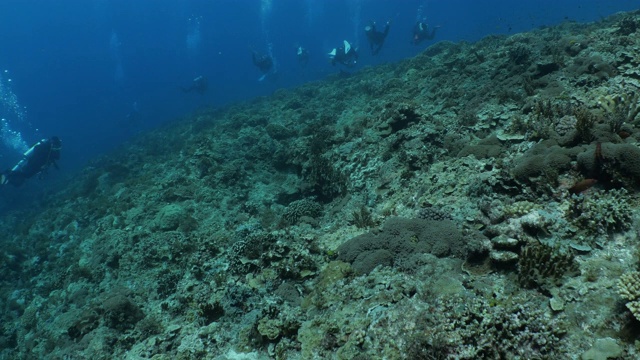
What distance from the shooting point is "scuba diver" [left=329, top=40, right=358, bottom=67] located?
25.5 metres

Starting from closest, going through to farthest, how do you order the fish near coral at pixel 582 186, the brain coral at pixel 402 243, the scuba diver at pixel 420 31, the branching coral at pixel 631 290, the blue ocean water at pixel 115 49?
the branching coral at pixel 631 290 → the fish near coral at pixel 582 186 → the brain coral at pixel 402 243 → the scuba diver at pixel 420 31 → the blue ocean water at pixel 115 49

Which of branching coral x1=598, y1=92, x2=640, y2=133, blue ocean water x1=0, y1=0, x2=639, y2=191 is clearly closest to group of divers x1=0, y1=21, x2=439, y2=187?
branching coral x1=598, y1=92, x2=640, y2=133

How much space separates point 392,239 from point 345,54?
21.9 meters

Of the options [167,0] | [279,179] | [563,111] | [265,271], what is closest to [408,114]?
[563,111]

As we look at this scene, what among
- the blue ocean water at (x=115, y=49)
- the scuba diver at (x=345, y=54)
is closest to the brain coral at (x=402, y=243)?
the scuba diver at (x=345, y=54)

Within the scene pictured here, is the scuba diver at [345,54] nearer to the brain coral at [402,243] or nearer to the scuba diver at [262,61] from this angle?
the scuba diver at [262,61]

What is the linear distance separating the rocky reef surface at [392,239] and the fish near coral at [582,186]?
0.04 metres

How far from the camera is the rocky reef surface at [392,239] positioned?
438 cm

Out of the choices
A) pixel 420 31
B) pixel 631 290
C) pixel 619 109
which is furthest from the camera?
pixel 420 31

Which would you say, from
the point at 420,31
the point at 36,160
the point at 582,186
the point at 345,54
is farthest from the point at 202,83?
the point at 582,186

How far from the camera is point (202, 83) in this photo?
104ft

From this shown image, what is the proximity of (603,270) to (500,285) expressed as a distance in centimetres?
124

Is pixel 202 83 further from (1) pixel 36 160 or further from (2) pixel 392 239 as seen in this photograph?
(2) pixel 392 239

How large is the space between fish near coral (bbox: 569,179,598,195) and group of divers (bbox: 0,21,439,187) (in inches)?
856
